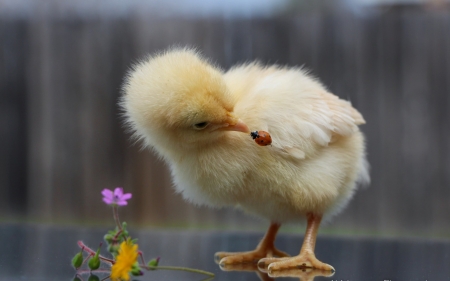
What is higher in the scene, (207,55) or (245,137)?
(207,55)

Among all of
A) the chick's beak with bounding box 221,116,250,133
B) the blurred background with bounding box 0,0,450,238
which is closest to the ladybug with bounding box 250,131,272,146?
the chick's beak with bounding box 221,116,250,133

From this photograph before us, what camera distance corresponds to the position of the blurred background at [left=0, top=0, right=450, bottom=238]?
6.11 ft

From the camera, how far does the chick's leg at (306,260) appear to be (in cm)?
92

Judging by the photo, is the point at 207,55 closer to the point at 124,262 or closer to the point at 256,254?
the point at 256,254

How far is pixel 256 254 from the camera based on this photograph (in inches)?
42.9

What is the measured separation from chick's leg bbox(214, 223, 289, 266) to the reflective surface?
0.03 meters

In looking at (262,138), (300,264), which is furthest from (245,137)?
(300,264)

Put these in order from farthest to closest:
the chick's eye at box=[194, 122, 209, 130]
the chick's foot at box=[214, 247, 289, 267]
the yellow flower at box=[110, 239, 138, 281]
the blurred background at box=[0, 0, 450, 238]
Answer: the blurred background at box=[0, 0, 450, 238]
the chick's foot at box=[214, 247, 289, 267]
the chick's eye at box=[194, 122, 209, 130]
the yellow flower at box=[110, 239, 138, 281]

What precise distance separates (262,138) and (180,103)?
0.49ft

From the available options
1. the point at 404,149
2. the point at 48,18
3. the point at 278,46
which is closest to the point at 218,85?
the point at 278,46

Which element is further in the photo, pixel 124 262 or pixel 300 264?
pixel 300 264

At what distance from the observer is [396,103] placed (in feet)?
6.11

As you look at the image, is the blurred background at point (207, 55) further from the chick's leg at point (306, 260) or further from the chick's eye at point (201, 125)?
the chick's eye at point (201, 125)

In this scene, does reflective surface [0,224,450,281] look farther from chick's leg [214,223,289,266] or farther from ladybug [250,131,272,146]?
ladybug [250,131,272,146]
